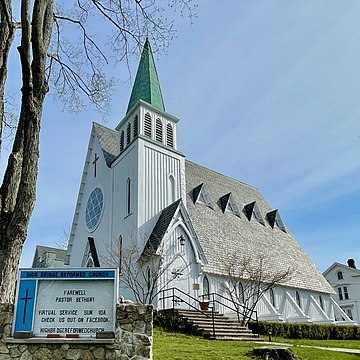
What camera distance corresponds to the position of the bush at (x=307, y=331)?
18453 millimetres

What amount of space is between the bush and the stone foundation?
462 inches

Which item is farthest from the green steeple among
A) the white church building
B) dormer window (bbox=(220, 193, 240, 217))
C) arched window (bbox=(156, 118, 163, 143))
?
dormer window (bbox=(220, 193, 240, 217))

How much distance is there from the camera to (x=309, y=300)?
2928 cm

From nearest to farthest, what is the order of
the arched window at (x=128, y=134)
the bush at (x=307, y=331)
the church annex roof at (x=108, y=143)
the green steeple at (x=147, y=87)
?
the bush at (x=307, y=331) < the arched window at (x=128, y=134) < the green steeple at (x=147, y=87) < the church annex roof at (x=108, y=143)

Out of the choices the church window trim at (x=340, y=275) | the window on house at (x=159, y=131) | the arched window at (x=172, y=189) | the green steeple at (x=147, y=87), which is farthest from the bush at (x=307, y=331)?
the church window trim at (x=340, y=275)

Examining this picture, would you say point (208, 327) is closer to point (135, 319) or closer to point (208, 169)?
point (135, 319)

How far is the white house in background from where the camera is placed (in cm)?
4416

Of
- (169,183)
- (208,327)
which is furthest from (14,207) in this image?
(169,183)

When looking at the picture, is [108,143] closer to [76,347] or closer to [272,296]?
[272,296]

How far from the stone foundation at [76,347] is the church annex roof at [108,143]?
19.7 meters

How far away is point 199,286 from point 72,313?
14.7m

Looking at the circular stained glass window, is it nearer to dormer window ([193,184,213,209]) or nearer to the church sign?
dormer window ([193,184,213,209])

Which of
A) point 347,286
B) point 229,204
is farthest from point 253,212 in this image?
point 347,286

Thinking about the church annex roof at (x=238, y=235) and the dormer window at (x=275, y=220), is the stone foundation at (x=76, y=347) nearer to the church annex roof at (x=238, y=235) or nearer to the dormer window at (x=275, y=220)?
the church annex roof at (x=238, y=235)
